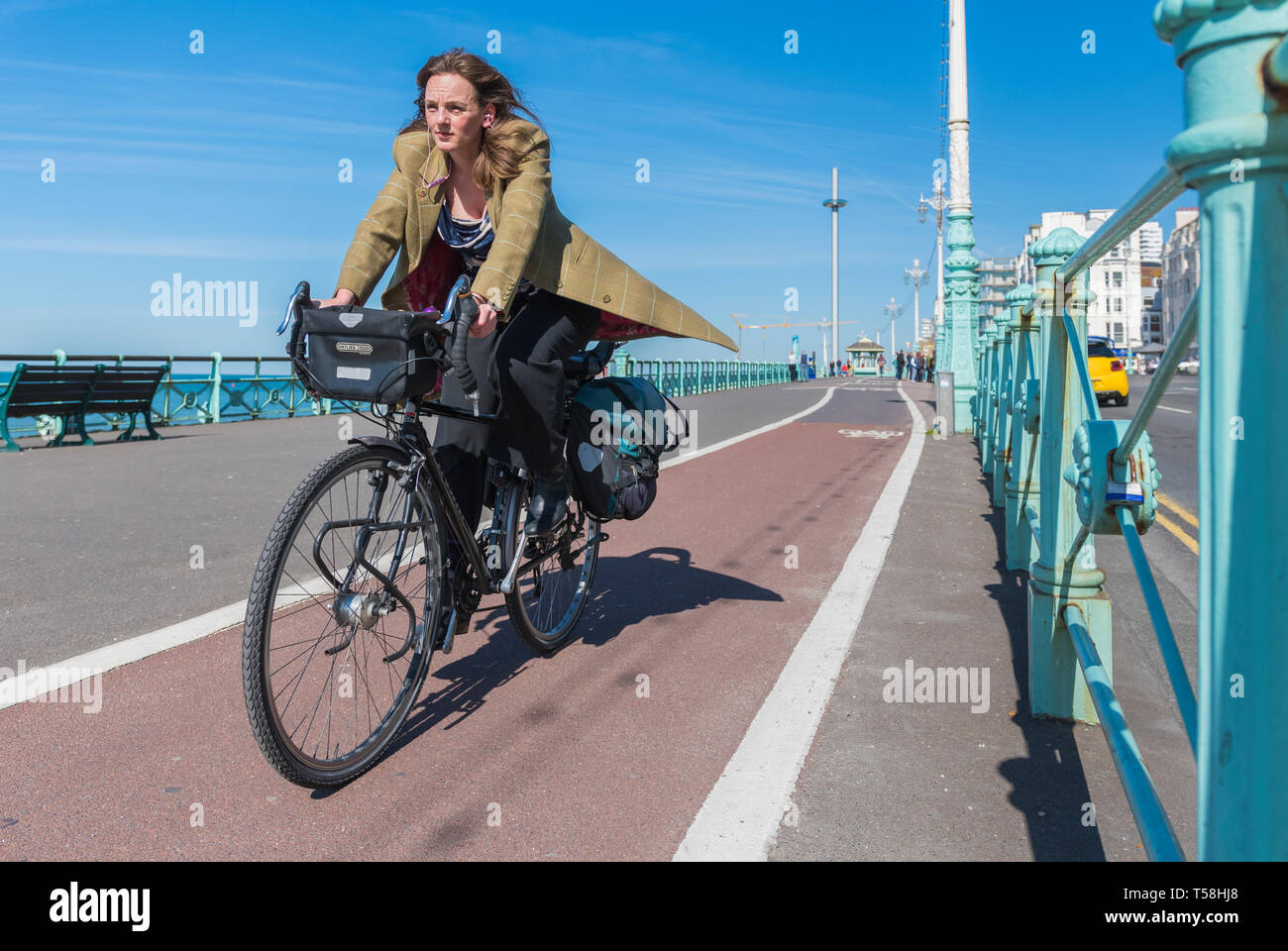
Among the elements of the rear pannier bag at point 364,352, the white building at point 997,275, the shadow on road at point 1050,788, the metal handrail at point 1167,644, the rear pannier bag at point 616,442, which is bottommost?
the shadow on road at point 1050,788

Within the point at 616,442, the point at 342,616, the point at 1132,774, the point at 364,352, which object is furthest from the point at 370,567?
the point at 1132,774

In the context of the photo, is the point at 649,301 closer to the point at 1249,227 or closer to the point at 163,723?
the point at 163,723

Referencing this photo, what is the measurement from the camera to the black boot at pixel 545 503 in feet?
12.2

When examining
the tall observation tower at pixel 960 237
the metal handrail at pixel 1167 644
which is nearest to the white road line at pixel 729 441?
the tall observation tower at pixel 960 237

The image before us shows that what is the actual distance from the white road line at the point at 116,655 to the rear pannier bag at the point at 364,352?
52cm

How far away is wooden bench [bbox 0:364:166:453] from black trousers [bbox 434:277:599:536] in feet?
39.2

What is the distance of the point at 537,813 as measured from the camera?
2.64 meters

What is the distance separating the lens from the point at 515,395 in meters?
3.37

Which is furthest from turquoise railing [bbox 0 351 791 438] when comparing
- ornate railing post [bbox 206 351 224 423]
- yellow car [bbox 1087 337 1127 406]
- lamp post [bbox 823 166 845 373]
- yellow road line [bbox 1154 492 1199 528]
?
lamp post [bbox 823 166 845 373]

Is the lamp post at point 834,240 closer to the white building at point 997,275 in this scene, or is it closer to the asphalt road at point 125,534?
the asphalt road at point 125,534

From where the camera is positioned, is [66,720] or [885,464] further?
[885,464]

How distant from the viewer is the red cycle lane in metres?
2.51
